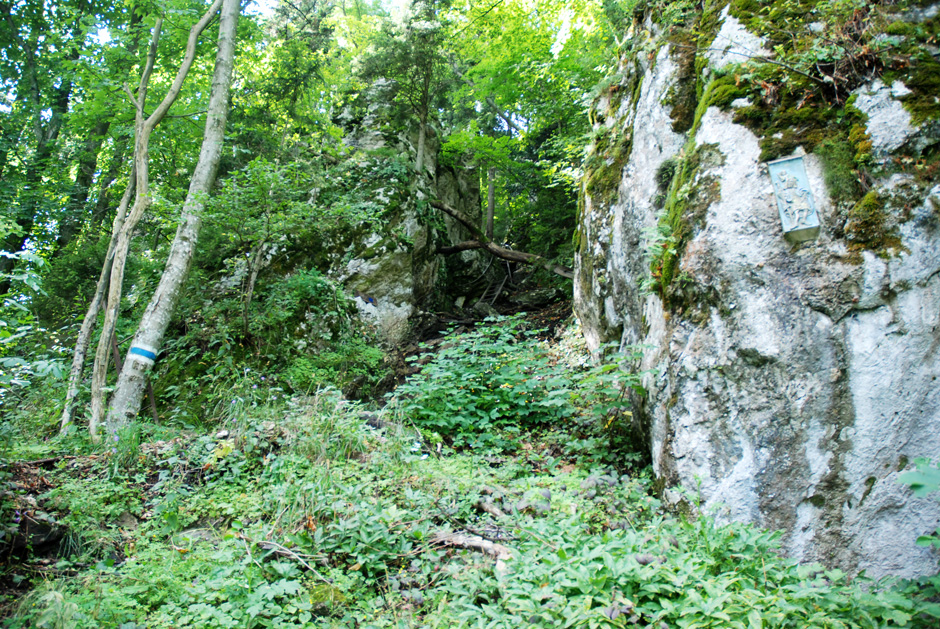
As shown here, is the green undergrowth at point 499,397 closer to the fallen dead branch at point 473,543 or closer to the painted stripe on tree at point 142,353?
the fallen dead branch at point 473,543

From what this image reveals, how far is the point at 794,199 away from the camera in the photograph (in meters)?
3.46


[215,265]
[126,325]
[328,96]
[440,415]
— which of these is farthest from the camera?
[328,96]

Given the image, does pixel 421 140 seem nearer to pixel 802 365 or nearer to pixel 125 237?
pixel 125 237

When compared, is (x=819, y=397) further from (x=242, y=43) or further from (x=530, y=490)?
(x=242, y=43)

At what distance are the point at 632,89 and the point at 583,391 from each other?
3866 mm

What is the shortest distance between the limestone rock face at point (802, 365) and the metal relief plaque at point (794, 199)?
0.18 ft

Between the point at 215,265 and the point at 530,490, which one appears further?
the point at 215,265

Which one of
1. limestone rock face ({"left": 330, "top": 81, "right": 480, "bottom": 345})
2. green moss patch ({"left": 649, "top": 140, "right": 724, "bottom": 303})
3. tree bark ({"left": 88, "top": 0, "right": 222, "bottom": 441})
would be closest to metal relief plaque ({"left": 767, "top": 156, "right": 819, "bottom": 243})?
green moss patch ({"left": 649, "top": 140, "right": 724, "bottom": 303})

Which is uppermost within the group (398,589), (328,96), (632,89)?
(328,96)

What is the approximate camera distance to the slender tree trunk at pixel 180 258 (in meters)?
5.70

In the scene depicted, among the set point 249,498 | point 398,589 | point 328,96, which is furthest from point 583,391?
point 328,96

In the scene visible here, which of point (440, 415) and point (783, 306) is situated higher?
point (783, 306)

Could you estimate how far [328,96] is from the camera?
12023 millimetres

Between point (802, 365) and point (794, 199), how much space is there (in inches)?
47.4
